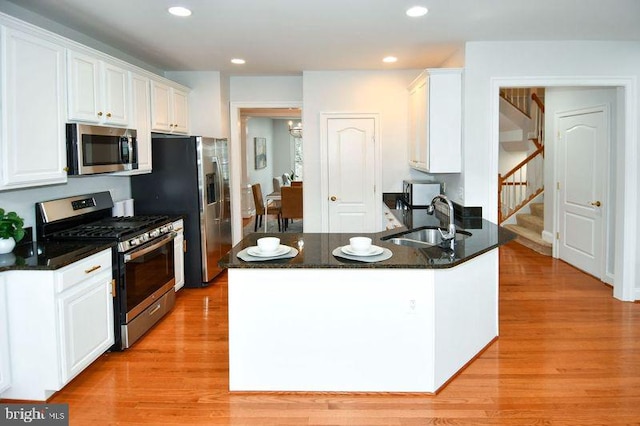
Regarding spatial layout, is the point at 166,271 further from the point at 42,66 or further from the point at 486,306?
the point at 486,306

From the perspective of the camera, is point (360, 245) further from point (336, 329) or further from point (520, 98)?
point (520, 98)

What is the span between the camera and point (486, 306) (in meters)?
3.66

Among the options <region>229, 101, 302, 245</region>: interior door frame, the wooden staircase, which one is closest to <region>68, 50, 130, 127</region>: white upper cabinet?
<region>229, 101, 302, 245</region>: interior door frame

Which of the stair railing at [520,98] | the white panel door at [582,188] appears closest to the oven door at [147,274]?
the white panel door at [582,188]

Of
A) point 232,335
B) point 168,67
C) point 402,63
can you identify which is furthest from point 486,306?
point 168,67

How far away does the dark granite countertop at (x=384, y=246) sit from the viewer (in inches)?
113

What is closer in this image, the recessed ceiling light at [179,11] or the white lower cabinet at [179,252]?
the recessed ceiling light at [179,11]

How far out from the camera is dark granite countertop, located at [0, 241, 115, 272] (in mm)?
2857

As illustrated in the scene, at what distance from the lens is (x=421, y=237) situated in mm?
4043

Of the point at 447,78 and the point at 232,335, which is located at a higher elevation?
the point at 447,78

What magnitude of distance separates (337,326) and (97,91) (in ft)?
8.47

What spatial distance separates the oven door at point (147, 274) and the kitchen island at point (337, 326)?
117cm

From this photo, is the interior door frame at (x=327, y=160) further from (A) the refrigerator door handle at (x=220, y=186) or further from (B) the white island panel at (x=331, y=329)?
(B) the white island panel at (x=331, y=329)

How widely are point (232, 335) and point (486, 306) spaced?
1853 millimetres
